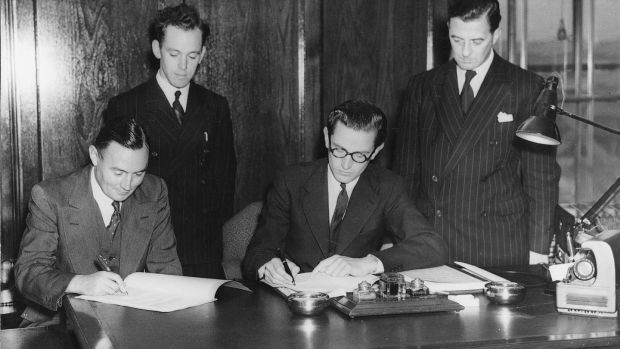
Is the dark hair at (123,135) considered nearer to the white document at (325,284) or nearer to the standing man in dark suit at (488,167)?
the white document at (325,284)

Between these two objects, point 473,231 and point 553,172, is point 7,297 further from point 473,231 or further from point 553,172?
point 553,172

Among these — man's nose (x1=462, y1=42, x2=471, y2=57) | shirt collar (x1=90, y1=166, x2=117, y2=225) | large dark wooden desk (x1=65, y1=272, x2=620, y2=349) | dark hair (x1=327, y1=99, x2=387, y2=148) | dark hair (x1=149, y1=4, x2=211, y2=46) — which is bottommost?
large dark wooden desk (x1=65, y1=272, x2=620, y2=349)

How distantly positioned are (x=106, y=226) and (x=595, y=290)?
64.5 inches

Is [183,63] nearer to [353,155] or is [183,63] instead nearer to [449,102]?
[353,155]

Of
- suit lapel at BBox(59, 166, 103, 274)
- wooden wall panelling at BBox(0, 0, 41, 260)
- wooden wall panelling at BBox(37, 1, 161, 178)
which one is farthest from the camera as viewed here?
wooden wall panelling at BBox(37, 1, 161, 178)

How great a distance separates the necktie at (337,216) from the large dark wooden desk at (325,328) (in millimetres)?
687

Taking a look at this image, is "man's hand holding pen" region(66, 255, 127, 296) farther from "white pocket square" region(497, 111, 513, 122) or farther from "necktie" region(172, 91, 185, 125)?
"white pocket square" region(497, 111, 513, 122)

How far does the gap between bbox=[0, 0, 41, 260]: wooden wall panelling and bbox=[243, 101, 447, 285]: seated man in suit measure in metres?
1.60

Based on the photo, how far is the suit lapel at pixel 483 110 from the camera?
3.02 m

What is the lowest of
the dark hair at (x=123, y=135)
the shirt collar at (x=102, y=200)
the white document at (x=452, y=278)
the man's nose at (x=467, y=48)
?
the white document at (x=452, y=278)

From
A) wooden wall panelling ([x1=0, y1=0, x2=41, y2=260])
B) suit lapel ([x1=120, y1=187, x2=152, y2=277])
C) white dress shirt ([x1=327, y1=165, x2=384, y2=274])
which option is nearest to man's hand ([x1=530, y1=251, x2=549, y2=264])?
white dress shirt ([x1=327, y1=165, x2=384, y2=274])

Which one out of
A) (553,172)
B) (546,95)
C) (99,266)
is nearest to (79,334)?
(99,266)

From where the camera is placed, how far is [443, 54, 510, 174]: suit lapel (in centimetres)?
302

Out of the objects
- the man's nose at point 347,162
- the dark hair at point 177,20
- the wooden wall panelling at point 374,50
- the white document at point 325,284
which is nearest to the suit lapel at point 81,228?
the white document at point 325,284
